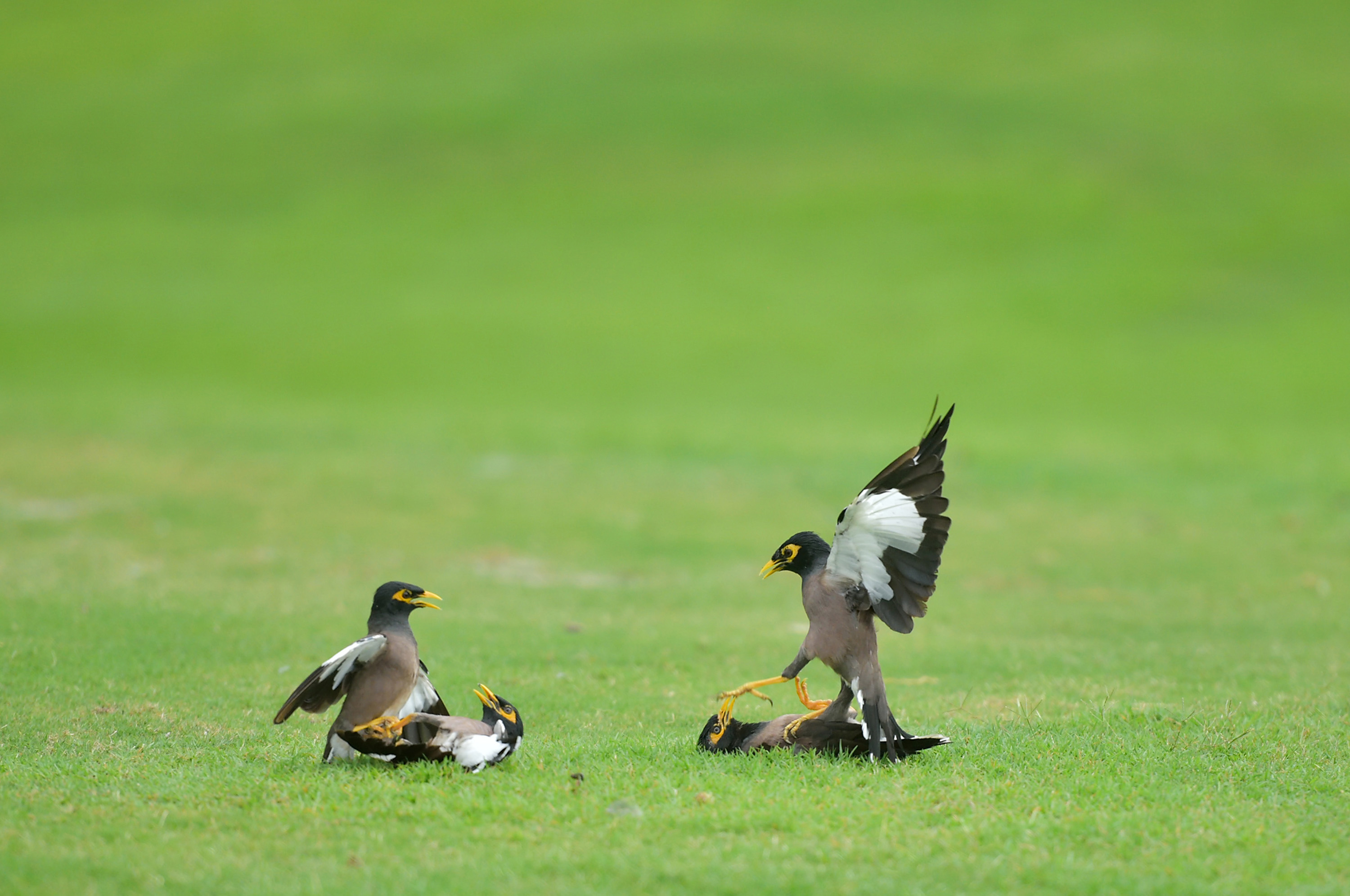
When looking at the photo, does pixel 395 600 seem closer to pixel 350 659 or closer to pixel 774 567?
pixel 350 659

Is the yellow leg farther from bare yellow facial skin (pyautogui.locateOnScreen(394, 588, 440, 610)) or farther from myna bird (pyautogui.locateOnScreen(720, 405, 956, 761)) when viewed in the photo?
bare yellow facial skin (pyautogui.locateOnScreen(394, 588, 440, 610))

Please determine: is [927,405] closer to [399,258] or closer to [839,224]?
[839,224]

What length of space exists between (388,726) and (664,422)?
908 inches

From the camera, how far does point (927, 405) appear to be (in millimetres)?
32312

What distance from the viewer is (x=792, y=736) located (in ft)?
28.1

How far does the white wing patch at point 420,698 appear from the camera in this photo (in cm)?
835

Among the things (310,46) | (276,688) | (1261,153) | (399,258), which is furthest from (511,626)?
(310,46)

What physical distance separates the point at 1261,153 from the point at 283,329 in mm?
33488

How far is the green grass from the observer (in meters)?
7.30

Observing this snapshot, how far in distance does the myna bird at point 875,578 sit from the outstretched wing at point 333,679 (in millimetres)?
2287

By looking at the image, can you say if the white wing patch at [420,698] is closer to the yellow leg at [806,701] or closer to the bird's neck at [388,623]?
the bird's neck at [388,623]

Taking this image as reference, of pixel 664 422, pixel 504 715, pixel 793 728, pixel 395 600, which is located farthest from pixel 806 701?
pixel 664 422

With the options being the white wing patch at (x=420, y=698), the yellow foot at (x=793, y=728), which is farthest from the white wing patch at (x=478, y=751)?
the yellow foot at (x=793, y=728)

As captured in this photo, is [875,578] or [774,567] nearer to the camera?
[875,578]
